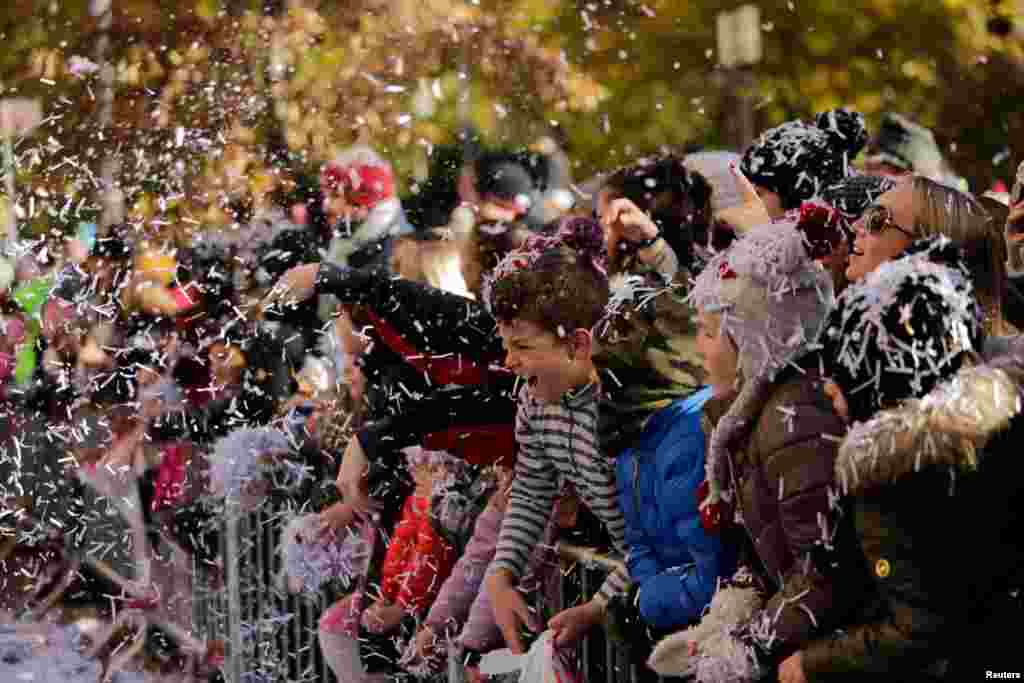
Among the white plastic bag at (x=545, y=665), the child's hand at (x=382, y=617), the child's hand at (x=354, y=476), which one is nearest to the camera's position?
the white plastic bag at (x=545, y=665)

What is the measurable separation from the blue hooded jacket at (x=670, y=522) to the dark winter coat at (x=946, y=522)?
80 centimetres

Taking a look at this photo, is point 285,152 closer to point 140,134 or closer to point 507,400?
point 140,134

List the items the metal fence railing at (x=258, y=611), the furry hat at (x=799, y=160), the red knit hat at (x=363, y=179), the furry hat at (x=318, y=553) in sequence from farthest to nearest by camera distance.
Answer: the red knit hat at (x=363, y=179)
the metal fence railing at (x=258, y=611)
the furry hat at (x=318, y=553)
the furry hat at (x=799, y=160)

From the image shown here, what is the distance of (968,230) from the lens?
12.4 feet

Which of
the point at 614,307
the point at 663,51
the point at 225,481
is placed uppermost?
the point at 614,307

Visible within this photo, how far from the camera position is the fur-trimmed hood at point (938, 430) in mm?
3029

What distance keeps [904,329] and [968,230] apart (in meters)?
0.76

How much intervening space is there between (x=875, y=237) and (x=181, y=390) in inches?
206

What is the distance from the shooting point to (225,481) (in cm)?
711

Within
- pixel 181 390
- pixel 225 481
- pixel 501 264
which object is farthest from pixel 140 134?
pixel 501 264

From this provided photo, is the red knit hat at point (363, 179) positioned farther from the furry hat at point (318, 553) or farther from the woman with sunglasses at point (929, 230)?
the woman with sunglasses at point (929, 230)

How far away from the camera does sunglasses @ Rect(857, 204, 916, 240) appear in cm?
378

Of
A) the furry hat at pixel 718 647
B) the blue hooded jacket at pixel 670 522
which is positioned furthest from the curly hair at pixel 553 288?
the furry hat at pixel 718 647

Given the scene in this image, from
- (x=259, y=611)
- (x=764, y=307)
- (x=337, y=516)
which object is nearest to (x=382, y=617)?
(x=337, y=516)
